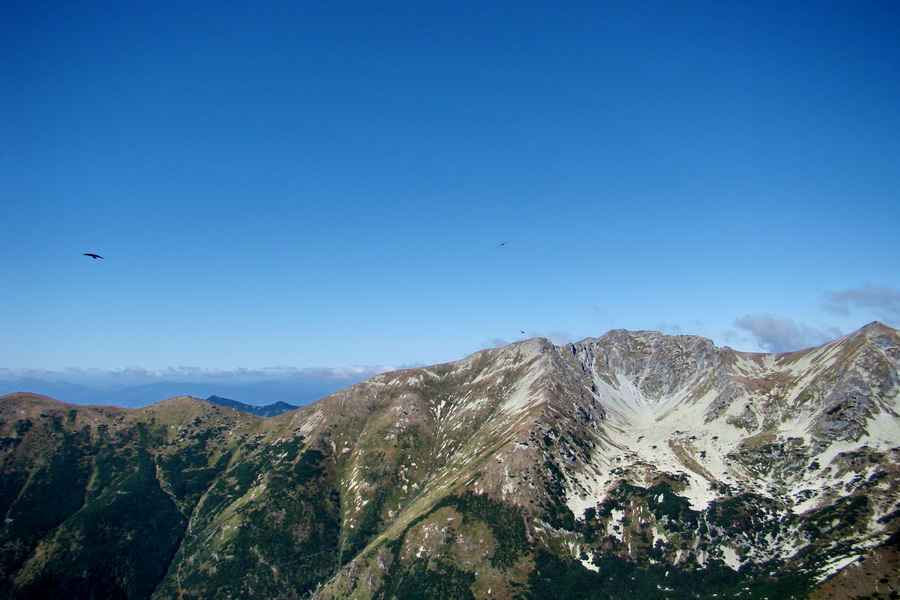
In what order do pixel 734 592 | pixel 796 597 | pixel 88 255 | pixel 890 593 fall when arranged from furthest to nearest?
pixel 734 592 < pixel 796 597 < pixel 890 593 < pixel 88 255

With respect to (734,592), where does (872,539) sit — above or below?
above

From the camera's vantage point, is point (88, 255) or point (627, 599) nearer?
point (88, 255)

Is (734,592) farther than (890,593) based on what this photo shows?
Yes

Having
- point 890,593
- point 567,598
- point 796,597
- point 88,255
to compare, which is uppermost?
point 88,255


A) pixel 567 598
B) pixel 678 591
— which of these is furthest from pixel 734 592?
pixel 567 598

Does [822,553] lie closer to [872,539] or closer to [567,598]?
[872,539]

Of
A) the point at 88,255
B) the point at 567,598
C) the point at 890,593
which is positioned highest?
the point at 88,255

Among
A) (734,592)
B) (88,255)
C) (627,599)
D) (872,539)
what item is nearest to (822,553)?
(872,539)

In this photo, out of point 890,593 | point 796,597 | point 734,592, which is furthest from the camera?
point 734,592

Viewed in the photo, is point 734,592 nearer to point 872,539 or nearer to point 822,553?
point 822,553

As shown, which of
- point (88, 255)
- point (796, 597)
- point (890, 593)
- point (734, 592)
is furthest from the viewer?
point (734, 592)
